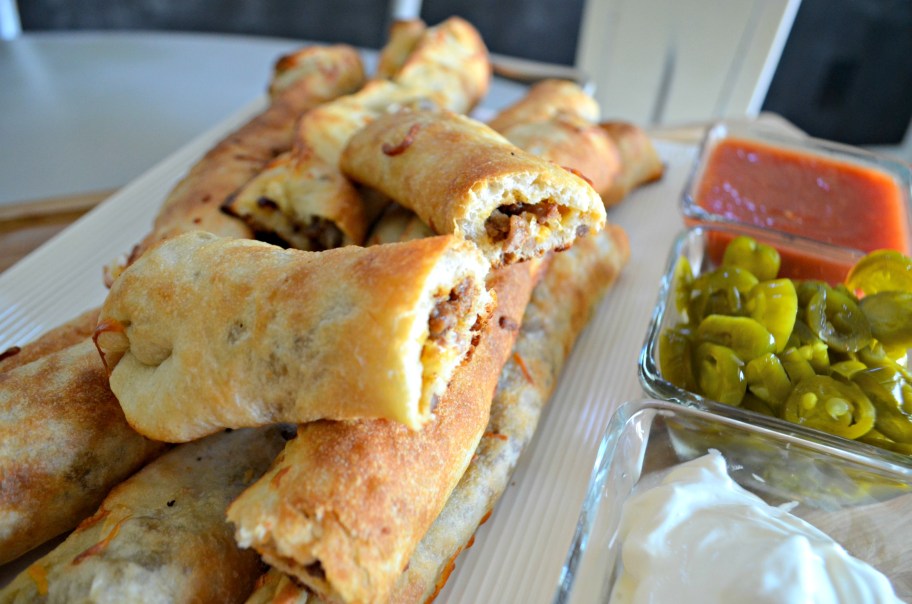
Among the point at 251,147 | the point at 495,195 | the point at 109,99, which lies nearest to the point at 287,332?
the point at 495,195

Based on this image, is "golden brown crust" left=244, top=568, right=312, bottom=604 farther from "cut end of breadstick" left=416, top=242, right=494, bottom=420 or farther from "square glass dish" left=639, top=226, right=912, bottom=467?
"square glass dish" left=639, top=226, right=912, bottom=467

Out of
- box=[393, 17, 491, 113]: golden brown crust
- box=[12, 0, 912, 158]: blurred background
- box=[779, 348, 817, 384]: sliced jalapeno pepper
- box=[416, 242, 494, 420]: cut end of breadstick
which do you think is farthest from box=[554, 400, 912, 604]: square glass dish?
box=[12, 0, 912, 158]: blurred background

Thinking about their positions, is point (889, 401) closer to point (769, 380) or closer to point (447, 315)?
point (769, 380)

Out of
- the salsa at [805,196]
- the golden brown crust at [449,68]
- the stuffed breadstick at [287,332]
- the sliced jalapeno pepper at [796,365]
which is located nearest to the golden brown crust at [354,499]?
the stuffed breadstick at [287,332]

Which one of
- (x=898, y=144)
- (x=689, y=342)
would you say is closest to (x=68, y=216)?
(x=689, y=342)

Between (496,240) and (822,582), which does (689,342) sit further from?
(822,582)

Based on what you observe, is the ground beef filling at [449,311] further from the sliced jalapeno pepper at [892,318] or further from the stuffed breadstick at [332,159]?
the sliced jalapeno pepper at [892,318]
